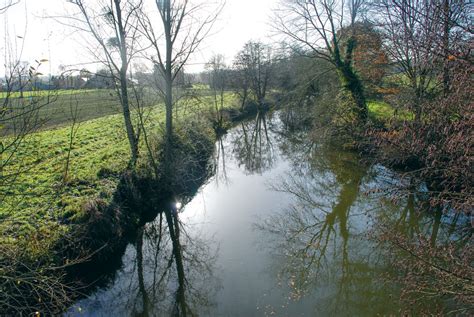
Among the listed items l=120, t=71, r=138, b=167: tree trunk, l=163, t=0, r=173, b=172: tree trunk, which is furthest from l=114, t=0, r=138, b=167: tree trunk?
l=163, t=0, r=173, b=172: tree trunk

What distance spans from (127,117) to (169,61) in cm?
235

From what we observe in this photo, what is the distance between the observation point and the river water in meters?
5.59

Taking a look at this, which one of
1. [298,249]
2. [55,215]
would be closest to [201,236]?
[298,249]

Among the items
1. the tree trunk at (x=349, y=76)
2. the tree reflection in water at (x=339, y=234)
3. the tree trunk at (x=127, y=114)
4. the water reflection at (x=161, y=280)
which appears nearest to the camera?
the water reflection at (x=161, y=280)

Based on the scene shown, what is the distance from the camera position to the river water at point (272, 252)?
220 inches

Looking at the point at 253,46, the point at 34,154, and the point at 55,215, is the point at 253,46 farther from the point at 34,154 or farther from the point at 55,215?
the point at 55,215

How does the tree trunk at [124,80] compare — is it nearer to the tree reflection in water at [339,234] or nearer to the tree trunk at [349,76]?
the tree reflection in water at [339,234]

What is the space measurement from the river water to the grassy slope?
69.5 inches

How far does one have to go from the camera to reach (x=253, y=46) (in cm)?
2653

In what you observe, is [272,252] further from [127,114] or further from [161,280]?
[127,114]

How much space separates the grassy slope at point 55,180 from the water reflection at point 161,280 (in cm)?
162

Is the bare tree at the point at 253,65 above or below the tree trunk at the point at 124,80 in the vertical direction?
above

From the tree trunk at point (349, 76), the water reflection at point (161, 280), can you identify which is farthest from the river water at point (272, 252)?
the tree trunk at point (349, 76)

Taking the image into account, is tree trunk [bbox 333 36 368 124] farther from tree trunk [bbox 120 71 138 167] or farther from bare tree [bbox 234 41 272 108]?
bare tree [bbox 234 41 272 108]
